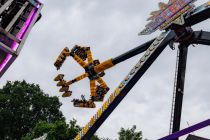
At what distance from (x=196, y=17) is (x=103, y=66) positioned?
13.8ft

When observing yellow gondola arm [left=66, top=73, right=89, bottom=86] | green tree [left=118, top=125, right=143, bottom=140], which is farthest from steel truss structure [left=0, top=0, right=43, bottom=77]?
green tree [left=118, top=125, right=143, bottom=140]

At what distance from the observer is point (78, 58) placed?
15.3 m

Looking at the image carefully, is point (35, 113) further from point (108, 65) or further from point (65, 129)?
point (108, 65)

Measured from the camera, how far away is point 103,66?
14773 millimetres

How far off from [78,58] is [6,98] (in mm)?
30651

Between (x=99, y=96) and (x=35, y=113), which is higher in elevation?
(x=35, y=113)

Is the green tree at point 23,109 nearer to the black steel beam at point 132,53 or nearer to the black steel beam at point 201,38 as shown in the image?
the black steel beam at point 132,53

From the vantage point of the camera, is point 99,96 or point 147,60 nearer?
point 147,60

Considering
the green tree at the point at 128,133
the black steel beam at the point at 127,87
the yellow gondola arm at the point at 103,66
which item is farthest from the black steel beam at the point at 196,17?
the green tree at the point at 128,133

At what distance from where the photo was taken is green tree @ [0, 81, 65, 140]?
142 feet

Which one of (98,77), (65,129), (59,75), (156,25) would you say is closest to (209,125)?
(156,25)

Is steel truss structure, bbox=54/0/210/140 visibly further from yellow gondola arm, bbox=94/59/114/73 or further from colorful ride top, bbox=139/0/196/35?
yellow gondola arm, bbox=94/59/114/73

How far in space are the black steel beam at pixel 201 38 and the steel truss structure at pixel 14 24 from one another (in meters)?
5.40

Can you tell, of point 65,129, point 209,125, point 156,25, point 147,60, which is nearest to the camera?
point 209,125
